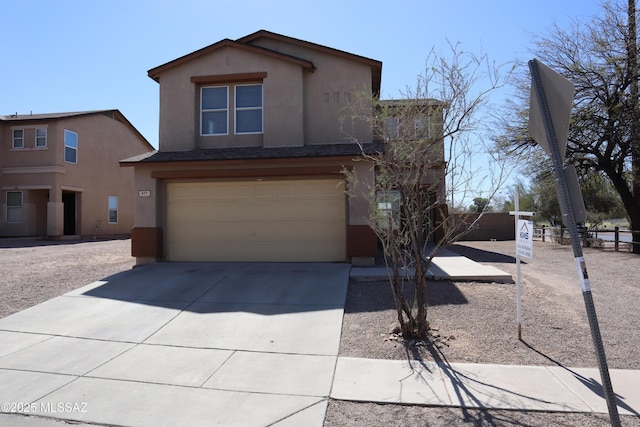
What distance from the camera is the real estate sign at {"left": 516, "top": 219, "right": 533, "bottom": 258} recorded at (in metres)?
5.53

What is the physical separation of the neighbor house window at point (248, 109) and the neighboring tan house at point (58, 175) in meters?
15.5

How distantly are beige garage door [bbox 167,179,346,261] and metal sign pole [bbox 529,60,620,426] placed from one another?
819 centimetres

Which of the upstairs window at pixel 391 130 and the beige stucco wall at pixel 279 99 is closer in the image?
the upstairs window at pixel 391 130

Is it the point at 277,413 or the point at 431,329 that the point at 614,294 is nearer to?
the point at 431,329

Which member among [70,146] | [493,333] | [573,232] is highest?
[70,146]

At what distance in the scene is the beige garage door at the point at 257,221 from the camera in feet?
38.3

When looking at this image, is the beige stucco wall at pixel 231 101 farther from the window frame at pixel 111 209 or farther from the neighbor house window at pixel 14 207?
the window frame at pixel 111 209

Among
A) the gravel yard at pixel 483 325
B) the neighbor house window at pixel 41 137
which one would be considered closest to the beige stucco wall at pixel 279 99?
the gravel yard at pixel 483 325

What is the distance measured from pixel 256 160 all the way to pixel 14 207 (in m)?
20.1

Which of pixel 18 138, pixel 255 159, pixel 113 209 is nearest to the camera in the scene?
pixel 255 159

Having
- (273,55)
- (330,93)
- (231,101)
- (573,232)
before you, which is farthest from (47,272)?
(573,232)

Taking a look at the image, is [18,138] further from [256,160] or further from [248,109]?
[256,160]

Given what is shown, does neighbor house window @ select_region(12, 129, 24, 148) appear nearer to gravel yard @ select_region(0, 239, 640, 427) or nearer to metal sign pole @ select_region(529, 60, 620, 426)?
gravel yard @ select_region(0, 239, 640, 427)

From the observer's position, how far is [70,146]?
24000 mm
